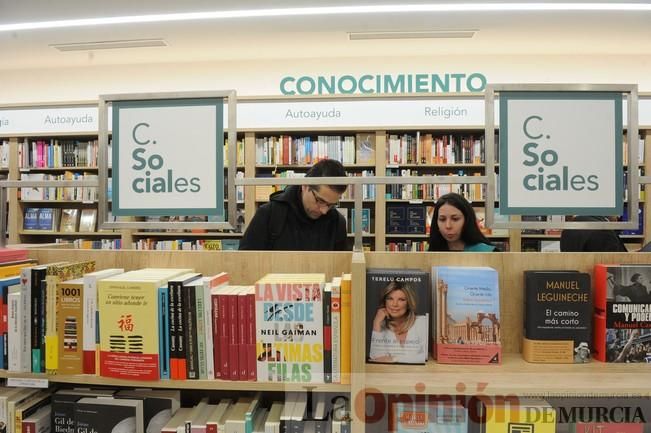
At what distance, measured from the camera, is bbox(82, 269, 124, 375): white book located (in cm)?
127

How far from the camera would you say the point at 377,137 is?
4.38 meters

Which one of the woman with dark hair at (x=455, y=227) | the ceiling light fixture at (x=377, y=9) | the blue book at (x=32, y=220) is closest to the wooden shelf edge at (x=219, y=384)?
the woman with dark hair at (x=455, y=227)

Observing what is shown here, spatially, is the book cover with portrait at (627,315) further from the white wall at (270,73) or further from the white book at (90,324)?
the white wall at (270,73)

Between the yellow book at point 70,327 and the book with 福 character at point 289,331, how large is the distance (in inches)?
21.6

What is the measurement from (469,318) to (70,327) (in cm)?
122

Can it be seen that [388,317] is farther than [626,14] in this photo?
No

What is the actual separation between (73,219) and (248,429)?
4.54 meters

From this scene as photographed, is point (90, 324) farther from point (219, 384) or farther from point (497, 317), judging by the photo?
point (497, 317)

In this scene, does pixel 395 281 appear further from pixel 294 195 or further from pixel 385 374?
pixel 294 195

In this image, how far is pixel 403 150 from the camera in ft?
14.7

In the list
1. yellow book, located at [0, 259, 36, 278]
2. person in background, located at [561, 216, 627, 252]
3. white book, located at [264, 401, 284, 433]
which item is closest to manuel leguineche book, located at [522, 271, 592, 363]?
white book, located at [264, 401, 284, 433]

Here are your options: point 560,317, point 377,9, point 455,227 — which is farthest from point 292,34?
point 560,317

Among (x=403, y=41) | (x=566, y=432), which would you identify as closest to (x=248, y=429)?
(x=566, y=432)

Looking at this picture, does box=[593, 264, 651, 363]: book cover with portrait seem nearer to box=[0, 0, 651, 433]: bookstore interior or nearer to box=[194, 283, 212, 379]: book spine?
box=[0, 0, 651, 433]: bookstore interior
